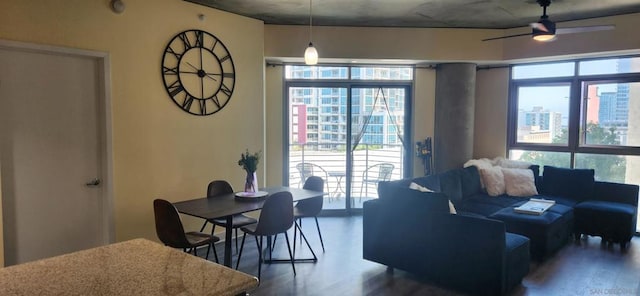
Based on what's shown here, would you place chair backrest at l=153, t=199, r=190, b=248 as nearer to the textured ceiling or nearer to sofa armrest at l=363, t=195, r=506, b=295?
sofa armrest at l=363, t=195, r=506, b=295

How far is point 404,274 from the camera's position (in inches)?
155

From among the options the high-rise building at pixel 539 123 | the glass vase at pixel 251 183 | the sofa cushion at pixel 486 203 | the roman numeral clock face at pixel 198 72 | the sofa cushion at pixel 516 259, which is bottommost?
the sofa cushion at pixel 516 259

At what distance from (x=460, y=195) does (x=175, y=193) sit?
11.1 ft

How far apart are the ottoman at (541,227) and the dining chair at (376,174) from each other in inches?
79.0

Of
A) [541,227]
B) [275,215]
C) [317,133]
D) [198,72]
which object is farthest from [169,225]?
[541,227]

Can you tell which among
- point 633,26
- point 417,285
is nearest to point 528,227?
point 417,285

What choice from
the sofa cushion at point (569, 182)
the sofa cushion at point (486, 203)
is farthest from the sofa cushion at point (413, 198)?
the sofa cushion at point (569, 182)

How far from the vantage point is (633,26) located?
16.5ft

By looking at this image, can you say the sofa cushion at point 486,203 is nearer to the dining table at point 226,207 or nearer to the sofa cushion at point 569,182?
the sofa cushion at point 569,182

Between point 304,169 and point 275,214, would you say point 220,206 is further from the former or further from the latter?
point 304,169

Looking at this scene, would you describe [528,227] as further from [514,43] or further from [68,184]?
[68,184]

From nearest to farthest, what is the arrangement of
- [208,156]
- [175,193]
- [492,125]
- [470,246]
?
1. [470,246]
2. [175,193]
3. [208,156]
4. [492,125]

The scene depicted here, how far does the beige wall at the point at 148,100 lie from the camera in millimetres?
3574

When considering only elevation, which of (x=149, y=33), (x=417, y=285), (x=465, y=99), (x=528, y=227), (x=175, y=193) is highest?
(x=149, y=33)
